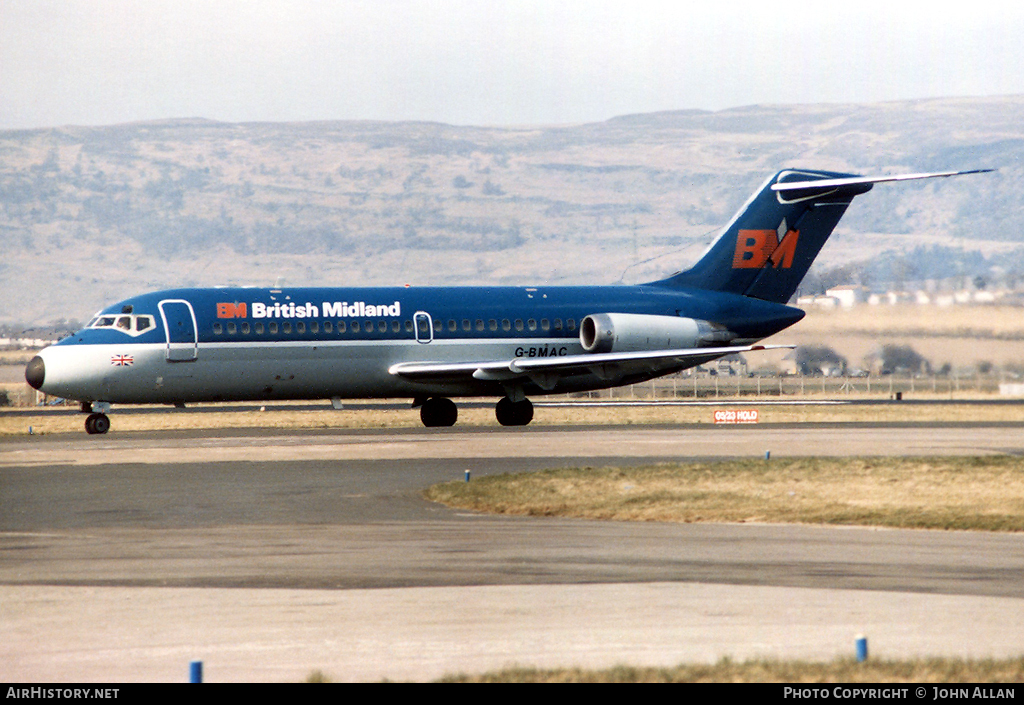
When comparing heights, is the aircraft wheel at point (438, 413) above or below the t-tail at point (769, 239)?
below

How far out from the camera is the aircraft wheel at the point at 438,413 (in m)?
50.0

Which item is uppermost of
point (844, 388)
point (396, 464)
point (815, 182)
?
point (815, 182)

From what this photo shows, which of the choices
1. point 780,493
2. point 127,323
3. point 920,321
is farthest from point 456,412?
point 780,493

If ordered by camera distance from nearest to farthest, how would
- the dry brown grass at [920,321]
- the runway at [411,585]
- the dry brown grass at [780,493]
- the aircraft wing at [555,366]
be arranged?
the runway at [411,585]
the dry brown grass at [780,493]
the aircraft wing at [555,366]
the dry brown grass at [920,321]

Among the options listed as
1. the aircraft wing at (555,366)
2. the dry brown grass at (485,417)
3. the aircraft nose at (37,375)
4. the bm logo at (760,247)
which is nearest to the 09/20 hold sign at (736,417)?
the dry brown grass at (485,417)

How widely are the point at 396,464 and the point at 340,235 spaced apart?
163854 mm

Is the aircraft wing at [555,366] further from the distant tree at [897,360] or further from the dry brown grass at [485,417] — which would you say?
the distant tree at [897,360]

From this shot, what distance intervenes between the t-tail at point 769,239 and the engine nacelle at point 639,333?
10.4 feet

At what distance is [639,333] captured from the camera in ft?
164

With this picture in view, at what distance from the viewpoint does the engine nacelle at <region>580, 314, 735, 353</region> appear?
49.7 meters

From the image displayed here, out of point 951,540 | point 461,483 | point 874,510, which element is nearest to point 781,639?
point 951,540
